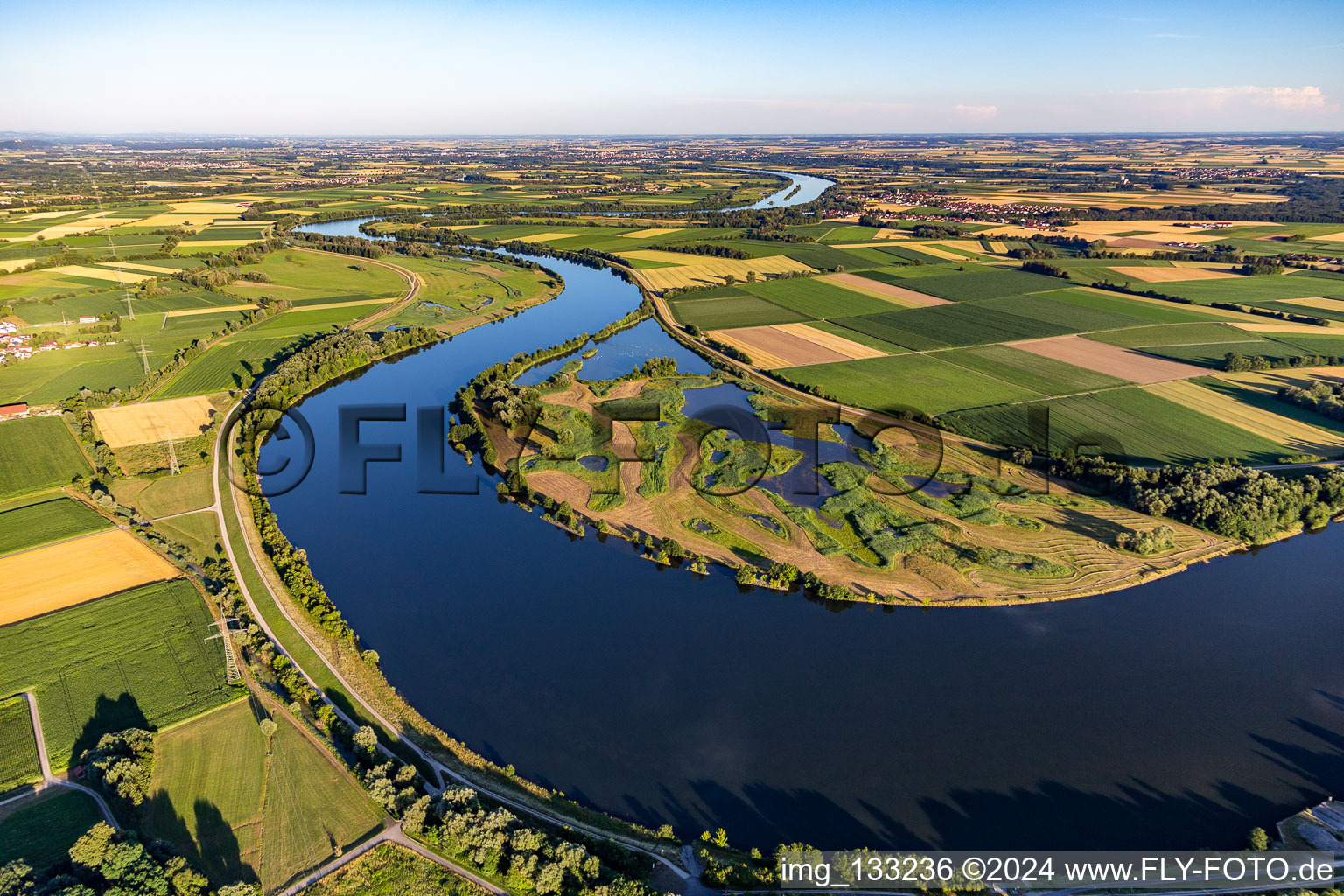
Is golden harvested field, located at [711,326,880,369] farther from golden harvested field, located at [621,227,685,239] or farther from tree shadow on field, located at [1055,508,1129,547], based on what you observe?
golden harvested field, located at [621,227,685,239]

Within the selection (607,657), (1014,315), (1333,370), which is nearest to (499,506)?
(607,657)

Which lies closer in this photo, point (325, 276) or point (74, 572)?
point (74, 572)

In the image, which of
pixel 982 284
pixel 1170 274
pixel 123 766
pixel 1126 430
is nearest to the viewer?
pixel 123 766

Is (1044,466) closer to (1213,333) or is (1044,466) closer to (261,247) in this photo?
(1213,333)

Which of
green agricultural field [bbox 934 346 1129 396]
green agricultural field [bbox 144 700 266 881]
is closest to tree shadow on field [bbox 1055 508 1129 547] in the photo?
green agricultural field [bbox 934 346 1129 396]

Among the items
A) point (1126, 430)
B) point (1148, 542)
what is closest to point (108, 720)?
point (1148, 542)

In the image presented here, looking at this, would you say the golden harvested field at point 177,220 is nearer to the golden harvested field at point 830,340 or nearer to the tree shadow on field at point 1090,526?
the golden harvested field at point 830,340

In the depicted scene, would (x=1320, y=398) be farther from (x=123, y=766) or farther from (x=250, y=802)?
(x=123, y=766)
